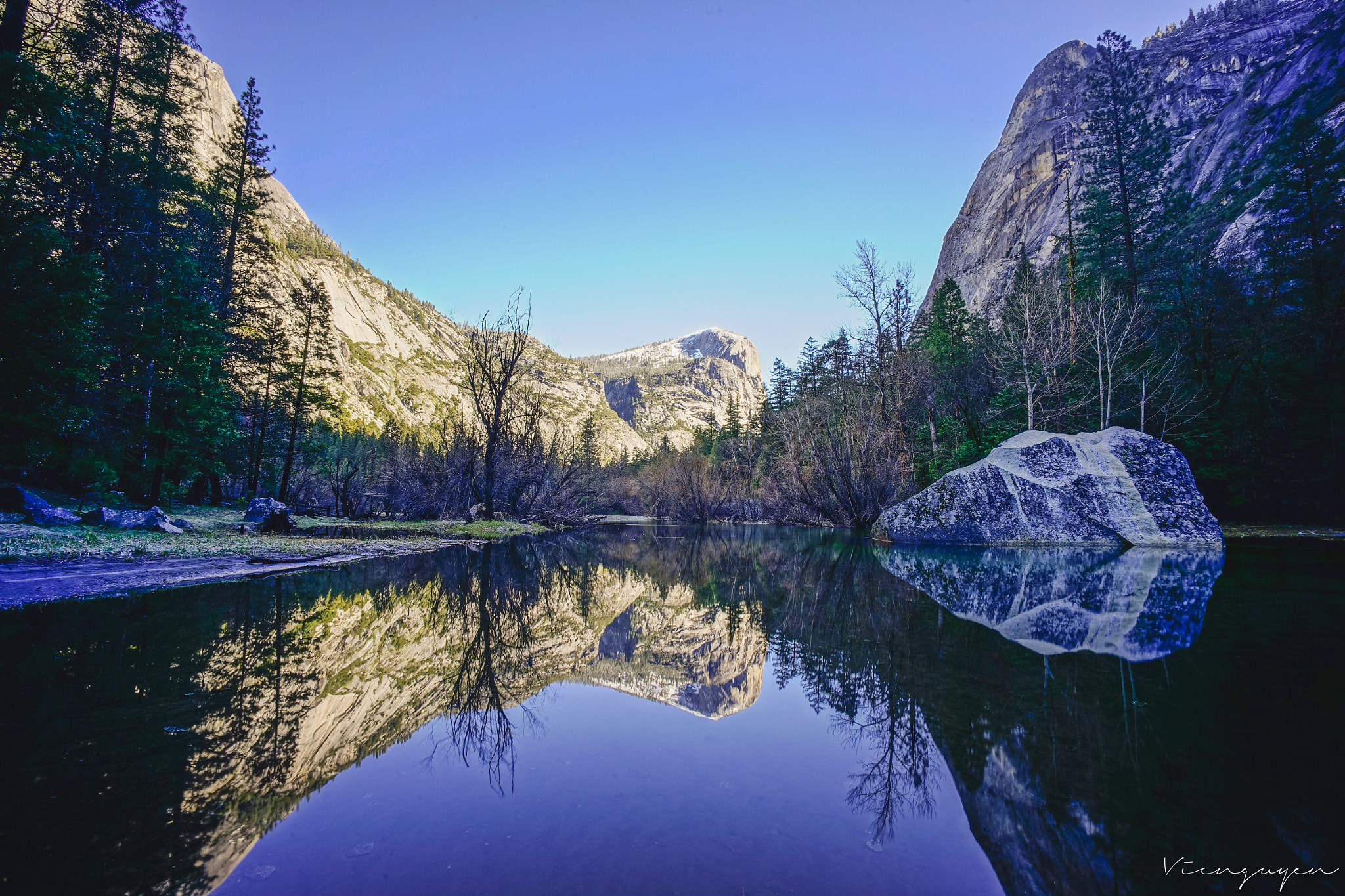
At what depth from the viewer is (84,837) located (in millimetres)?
1725

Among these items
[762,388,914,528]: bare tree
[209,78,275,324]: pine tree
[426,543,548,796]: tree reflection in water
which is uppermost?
[209,78,275,324]: pine tree

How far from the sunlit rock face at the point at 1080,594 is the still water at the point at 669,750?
0.08m

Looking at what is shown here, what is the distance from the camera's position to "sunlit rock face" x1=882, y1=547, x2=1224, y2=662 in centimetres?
432

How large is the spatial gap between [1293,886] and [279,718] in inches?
161

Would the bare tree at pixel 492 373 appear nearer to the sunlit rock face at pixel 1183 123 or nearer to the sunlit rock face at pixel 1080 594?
the sunlit rock face at pixel 1080 594

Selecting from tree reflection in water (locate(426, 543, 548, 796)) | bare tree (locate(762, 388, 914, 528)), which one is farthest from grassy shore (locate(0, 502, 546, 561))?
bare tree (locate(762, 388, 914, 528))

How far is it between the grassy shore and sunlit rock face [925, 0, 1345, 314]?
41309mm

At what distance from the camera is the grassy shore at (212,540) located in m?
7.35

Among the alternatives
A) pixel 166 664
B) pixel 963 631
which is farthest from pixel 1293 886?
pixel 166 664

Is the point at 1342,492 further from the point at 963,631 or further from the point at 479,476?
the point at 479,476

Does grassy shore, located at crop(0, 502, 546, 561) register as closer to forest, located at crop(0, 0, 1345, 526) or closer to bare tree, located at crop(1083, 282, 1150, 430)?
forest, located at crop(0, 0, 1345, 526)

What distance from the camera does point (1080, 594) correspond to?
6.29 m

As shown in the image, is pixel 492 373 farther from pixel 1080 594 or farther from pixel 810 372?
pixel 810 372

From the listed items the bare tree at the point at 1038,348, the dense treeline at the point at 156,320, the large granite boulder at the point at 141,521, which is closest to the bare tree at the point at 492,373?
the dense treeline at the point at 156,320
